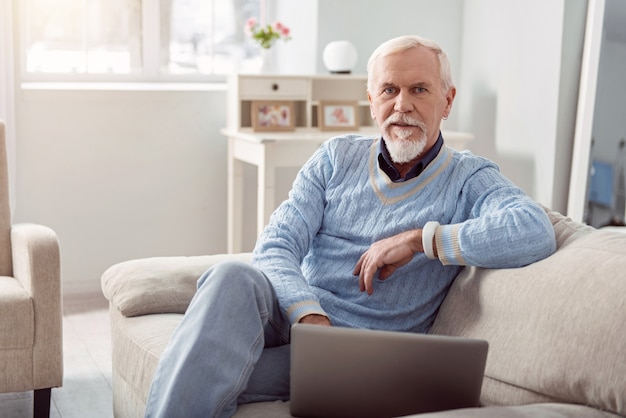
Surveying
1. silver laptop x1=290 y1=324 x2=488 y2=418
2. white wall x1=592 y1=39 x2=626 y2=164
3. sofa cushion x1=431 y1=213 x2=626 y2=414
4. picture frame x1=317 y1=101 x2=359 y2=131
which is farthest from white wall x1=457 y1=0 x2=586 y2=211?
silver laptop x1=290 y1=324 x2=488 y2=418

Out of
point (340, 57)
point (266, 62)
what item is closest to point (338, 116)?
point (340, 57)

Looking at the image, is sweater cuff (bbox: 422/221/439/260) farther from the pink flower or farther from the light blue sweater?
the pink flower

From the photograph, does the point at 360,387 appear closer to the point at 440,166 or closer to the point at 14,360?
the point at 440,166

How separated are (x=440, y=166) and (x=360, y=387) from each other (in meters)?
0.65

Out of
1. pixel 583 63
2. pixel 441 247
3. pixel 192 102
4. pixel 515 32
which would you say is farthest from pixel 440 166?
pixel 192 102

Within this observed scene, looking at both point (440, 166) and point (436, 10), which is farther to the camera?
point (436, 10)

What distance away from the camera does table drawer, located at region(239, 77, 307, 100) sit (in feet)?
12.8

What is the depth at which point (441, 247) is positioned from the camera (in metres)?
1.88

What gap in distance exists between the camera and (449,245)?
187cm

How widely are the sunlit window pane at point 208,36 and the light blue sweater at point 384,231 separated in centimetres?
230

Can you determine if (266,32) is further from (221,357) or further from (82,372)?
(221,357)

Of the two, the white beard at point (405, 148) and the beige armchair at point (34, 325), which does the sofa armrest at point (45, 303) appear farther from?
the white beard at point (405, 148)

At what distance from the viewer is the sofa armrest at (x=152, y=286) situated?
2.19m

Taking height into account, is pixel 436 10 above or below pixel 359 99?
above
